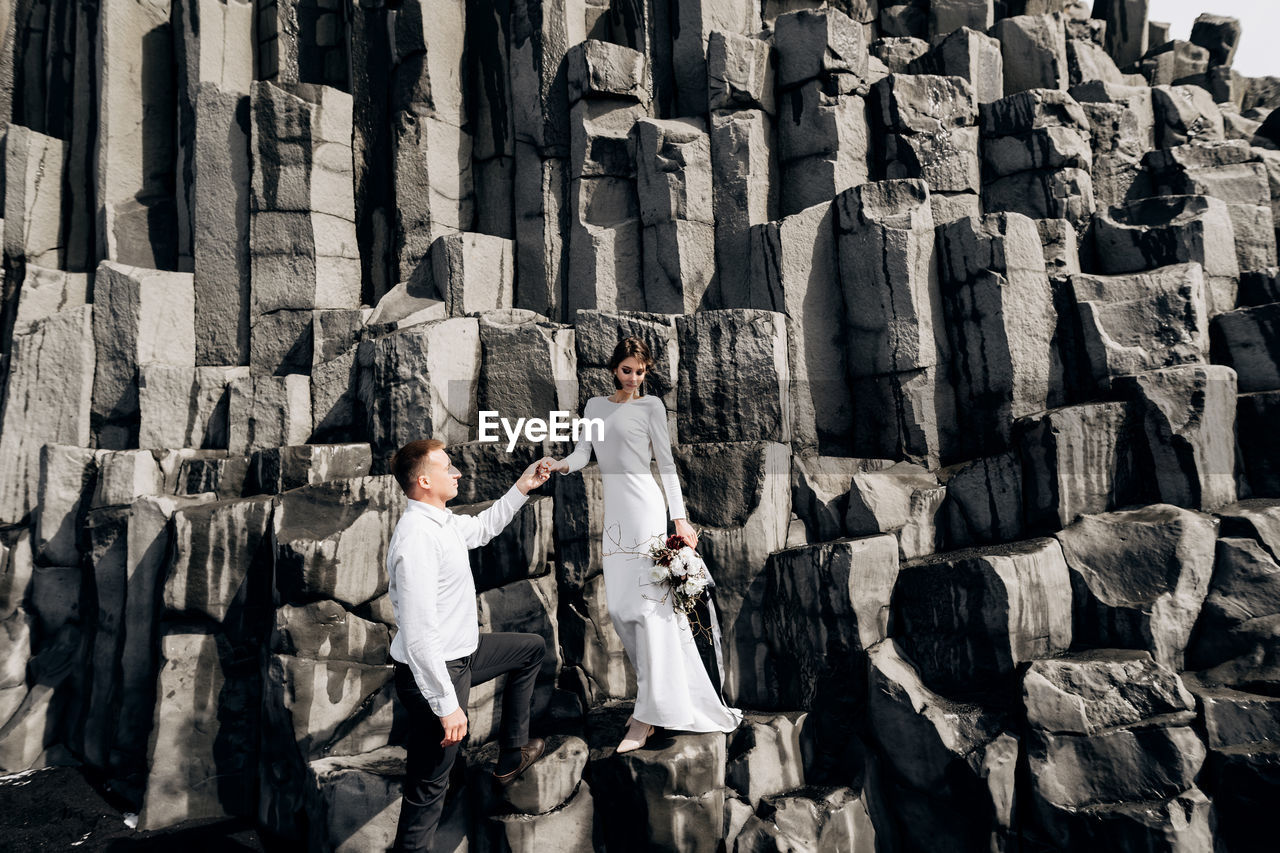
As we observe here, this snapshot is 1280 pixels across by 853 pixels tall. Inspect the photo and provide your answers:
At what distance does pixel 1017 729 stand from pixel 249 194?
9012 mm

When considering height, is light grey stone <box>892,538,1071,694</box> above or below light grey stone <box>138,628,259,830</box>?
above

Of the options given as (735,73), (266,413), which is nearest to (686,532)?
(266,413)

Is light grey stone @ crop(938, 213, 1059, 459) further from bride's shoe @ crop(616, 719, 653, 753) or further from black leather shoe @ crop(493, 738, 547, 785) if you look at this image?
black leather shoe @ crop(493, 738, 547, 785)

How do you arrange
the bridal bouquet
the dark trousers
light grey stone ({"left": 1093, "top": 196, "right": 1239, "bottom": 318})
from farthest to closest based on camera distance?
1. light grey stone ({"left": 1093, "top": 196, "right": 1239, "bottom": 318})
2. the bridal bouquet
3. the dark trousers

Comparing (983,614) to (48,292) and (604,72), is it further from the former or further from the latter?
(48,292)

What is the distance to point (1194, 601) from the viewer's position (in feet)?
15.0

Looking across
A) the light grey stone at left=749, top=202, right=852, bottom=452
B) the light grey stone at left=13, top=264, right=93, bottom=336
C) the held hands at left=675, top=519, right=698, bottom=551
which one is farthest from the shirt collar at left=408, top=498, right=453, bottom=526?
the light grey stone at left=13, top=264, right=93, bottom=336

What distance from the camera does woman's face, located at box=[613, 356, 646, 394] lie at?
4.20 meters

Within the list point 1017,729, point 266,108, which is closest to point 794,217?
point 1017,729

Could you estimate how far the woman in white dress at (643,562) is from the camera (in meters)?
3.99

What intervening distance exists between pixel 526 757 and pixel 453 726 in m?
0.88

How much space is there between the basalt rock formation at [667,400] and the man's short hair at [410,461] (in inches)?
68.3

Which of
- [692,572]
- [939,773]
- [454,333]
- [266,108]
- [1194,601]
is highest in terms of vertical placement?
[266,108]

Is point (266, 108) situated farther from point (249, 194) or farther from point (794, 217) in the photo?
point (794, 217)
